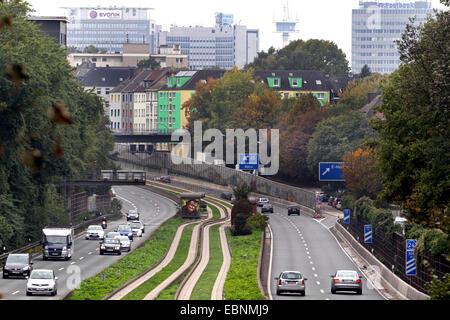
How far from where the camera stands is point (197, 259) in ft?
267

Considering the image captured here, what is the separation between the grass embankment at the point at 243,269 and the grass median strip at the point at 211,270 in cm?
101

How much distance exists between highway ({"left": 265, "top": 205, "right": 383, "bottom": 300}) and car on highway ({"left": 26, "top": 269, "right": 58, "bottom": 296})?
11.2 meters

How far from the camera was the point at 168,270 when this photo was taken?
70688 millimetres

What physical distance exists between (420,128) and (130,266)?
80.2ft

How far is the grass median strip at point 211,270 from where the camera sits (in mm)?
51231

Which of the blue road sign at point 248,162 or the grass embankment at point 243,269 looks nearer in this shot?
the grass embankment at point 243,269

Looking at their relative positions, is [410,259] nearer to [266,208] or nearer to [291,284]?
[291,284]

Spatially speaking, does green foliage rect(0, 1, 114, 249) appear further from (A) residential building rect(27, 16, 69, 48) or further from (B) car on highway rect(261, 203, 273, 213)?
(A) residential building rect(27, 16, 69, 48)

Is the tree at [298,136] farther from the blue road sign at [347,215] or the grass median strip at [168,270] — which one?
the blue road sign at [347,215]

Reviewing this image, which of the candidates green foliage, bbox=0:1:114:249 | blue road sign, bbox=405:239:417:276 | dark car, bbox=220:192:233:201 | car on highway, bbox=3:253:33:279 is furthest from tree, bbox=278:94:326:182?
blue road sign, bbox=405:239:417:276

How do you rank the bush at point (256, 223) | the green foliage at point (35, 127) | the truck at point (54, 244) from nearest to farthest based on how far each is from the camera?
the green foliage at point (35, 127)
the truck at point (54, 244)
the bush at point (256, 223)

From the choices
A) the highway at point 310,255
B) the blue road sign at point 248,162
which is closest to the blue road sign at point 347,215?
the highway at point 310,255
